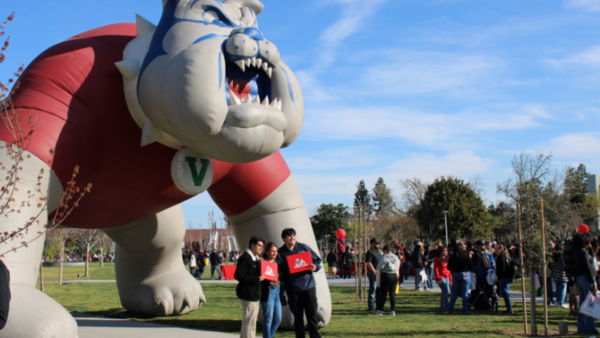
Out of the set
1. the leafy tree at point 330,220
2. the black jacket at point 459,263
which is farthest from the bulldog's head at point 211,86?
the leafy tree at point 330,220

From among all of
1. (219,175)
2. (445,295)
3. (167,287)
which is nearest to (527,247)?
(445,295)

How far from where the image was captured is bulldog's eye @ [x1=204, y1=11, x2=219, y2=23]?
485 centimetres

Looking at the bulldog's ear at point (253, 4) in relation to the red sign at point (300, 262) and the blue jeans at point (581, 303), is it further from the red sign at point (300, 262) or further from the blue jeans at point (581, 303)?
the blue jeans at point (581, 303)

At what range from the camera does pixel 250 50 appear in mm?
4523

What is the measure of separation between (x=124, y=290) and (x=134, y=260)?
0.59 m

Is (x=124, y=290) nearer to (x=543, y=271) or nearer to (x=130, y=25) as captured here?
(x=130, y=25)

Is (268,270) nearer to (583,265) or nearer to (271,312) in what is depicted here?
(271,312)

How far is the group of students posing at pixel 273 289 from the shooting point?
5.39m

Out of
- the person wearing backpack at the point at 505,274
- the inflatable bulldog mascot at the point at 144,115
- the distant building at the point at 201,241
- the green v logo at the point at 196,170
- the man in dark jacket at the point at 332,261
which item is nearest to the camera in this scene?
the inflatable bulldog mascot at the point at 144,115

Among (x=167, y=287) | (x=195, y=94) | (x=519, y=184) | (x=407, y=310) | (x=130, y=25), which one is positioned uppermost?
(x=130, y=25)

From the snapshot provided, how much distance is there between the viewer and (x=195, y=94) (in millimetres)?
4258

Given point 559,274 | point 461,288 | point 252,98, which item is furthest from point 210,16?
point 559,274

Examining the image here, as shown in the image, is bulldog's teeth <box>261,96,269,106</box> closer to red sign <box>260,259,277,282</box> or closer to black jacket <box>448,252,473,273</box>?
red sign <box>260,259,277,282</box>

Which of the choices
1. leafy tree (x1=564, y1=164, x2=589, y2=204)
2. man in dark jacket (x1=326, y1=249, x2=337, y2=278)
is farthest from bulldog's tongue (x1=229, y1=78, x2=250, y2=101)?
leafy tree (x1=564, y1=164, x2=589, y2=204)
